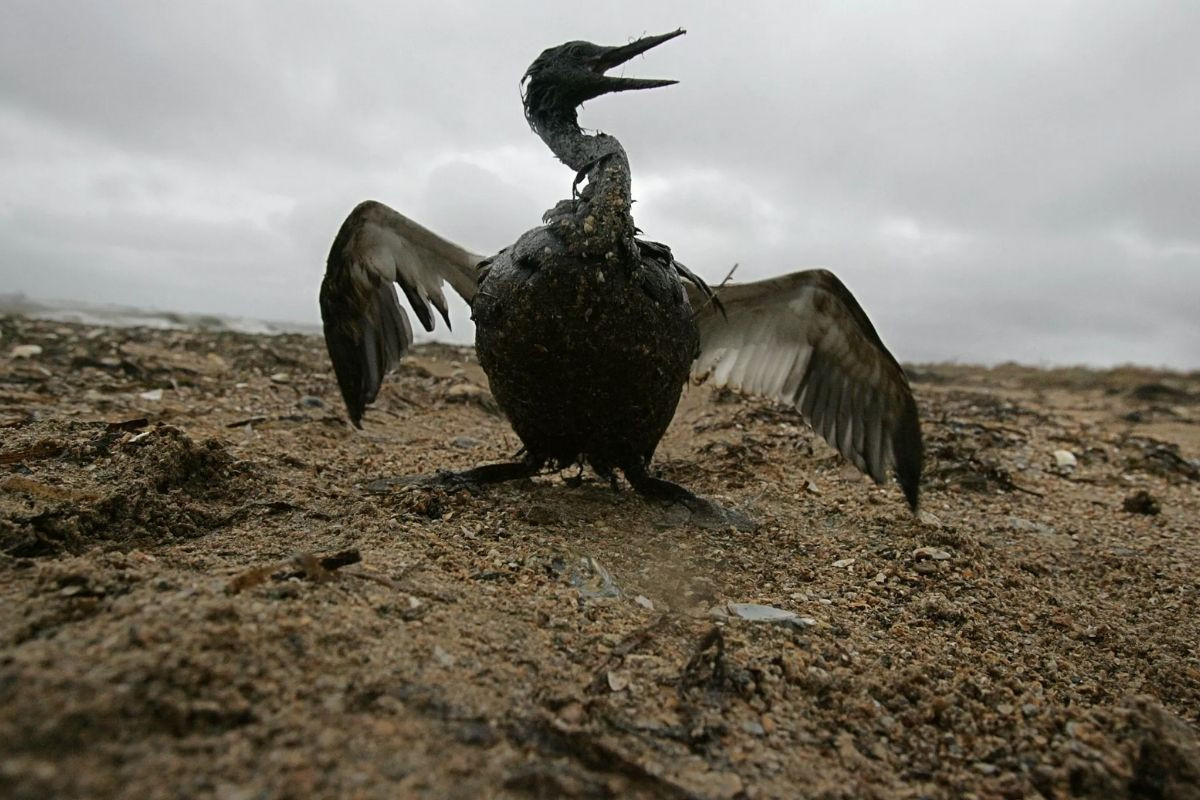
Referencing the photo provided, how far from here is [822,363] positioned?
13.3 feet

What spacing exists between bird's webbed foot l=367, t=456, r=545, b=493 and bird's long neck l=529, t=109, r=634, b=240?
3.57 ft

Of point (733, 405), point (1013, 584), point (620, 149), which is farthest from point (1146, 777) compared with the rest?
point (733, 405)

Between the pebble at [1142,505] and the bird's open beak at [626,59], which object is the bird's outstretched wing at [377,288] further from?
the pebble at [1142,505]

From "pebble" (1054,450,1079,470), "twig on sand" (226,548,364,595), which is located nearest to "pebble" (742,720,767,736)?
"twig on sand" (226,548,364,595)

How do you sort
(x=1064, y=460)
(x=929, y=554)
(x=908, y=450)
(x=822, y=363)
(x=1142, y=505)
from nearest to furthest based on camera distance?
(x=929, y=554) < (x=908, y=450) < (x=822, y=363) < (x=1142, y=505) < (x=1064, y=460)

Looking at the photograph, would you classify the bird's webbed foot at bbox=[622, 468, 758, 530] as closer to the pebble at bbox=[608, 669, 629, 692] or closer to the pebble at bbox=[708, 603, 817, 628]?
the pebble at bbox=[708, 603, 817, 628]

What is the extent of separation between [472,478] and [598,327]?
103cm

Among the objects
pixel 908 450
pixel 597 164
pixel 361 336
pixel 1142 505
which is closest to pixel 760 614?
pixel 908 450

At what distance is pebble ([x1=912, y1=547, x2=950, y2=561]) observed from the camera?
3.08 meters

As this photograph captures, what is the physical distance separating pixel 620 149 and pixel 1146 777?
2.64 meters

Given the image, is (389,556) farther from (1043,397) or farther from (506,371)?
(1043,397)

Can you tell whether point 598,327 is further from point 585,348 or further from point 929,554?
point 929,554

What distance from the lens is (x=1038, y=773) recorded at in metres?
1.73

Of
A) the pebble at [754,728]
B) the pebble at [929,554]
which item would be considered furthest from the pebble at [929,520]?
the pebble at [754,728]
